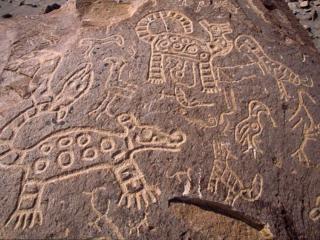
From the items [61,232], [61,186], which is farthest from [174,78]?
[61,232]

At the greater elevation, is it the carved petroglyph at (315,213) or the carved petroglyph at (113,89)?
the carved petroglyph at (113,89)

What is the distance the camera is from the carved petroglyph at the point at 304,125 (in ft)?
8.87

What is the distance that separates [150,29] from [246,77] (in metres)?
0.75

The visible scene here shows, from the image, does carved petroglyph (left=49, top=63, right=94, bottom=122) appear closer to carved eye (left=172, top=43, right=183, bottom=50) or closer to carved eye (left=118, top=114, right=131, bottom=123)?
carved eye (left=118, top=114, right=131, bottom=123)

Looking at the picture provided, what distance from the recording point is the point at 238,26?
3352 millimetres

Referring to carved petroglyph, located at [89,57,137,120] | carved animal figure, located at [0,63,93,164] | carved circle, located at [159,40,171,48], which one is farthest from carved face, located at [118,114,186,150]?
carved circle, located at [159,40,171,48]

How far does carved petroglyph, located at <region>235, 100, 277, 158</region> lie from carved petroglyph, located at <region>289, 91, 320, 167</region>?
16cm

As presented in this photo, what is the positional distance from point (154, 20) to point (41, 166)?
1.41 metres

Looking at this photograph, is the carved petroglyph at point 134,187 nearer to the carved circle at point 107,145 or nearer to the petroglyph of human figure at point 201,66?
the carved circle at point 107,145

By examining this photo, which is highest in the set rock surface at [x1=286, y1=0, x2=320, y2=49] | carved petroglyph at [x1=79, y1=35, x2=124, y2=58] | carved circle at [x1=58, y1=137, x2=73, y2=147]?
carved petroglyph at [x1=79, y1=35, x2=124, y2=58]

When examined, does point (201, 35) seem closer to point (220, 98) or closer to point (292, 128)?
point (220, 98)

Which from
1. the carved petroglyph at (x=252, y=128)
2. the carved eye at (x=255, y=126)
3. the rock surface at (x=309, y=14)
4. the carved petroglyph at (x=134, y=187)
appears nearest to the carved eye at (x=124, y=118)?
the carved petroglyph at (x=134, y=187)

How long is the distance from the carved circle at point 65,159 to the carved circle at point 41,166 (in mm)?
72

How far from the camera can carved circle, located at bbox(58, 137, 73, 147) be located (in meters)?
2.52
